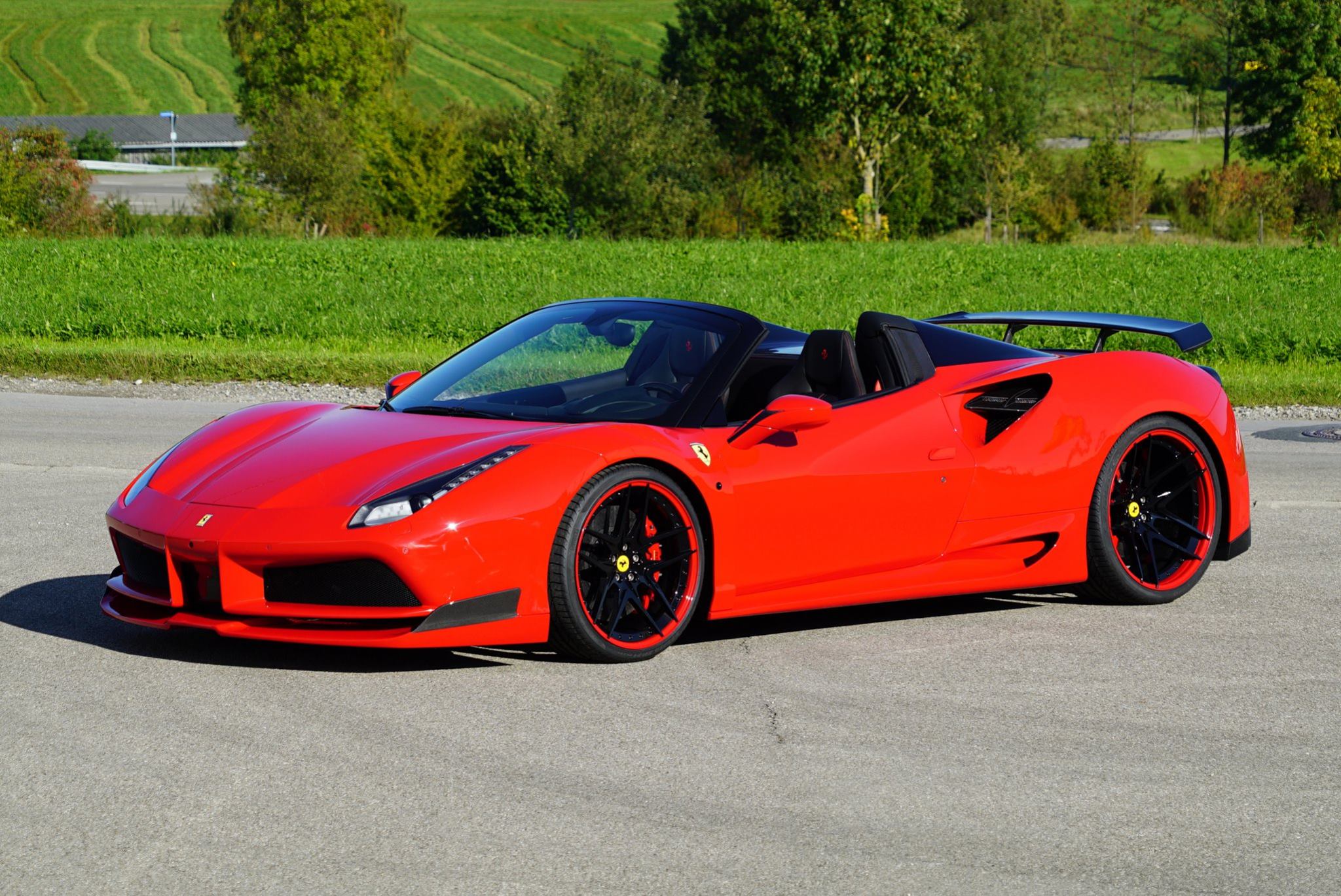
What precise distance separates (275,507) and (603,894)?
2.24 metres

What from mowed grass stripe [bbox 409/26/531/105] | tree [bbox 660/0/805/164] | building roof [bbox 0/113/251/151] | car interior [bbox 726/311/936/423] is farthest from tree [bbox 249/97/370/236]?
mowed grass stripe [bbox 409/26/531/105]

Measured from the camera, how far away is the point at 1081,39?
349 feet

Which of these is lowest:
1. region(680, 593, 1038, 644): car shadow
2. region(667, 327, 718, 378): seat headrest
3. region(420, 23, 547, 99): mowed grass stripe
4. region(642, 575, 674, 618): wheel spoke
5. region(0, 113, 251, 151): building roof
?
region(680, 593, 1038, 644): car shadow

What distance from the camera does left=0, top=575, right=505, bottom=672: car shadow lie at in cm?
547

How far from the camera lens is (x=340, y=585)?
5141 mm

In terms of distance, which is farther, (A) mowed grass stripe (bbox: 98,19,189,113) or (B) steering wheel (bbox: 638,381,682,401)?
(A) mowed grass stripe (bbox: 98,19,189,113)

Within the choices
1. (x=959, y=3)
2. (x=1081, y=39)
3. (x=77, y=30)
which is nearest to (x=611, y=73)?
(x=959, y=3)

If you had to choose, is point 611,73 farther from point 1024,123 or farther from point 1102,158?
point 1024,123

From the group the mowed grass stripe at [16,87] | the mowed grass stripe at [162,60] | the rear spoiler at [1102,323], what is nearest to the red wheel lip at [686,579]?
the rear spoiler at [1102,323]

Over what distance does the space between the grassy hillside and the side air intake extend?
10953 cm

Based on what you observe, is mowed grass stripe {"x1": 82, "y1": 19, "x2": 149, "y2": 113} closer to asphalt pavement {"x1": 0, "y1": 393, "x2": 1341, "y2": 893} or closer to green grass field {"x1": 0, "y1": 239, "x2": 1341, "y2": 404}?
green grass field {"x1": 0, "y1": 239, "x2": 1341, "y2": 404}

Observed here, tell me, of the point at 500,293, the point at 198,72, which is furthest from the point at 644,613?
the point at 198,72

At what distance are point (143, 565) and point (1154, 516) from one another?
4092 mm

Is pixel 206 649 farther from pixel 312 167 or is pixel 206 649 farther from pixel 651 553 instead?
pixel 312 167
